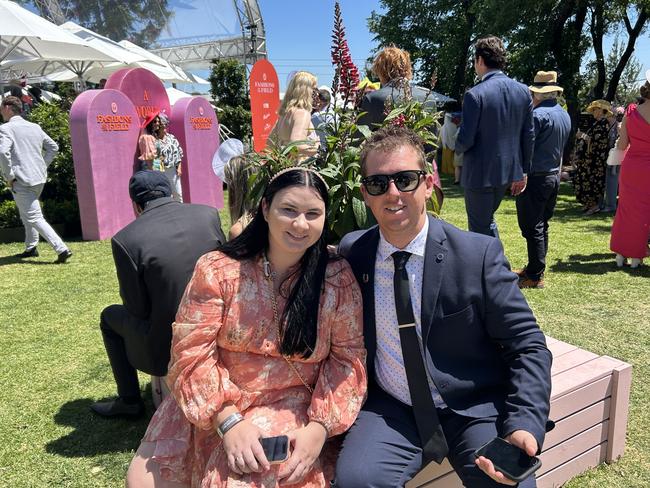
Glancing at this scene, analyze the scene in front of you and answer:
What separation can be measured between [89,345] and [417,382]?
132 inches

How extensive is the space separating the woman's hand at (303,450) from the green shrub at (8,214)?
8000 mm

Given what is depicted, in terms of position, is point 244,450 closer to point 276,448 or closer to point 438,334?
point 276,448

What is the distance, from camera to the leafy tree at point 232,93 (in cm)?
1570

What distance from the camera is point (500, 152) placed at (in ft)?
15.3

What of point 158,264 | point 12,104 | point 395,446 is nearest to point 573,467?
point 395,446

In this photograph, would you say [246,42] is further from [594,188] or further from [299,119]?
[299,119]

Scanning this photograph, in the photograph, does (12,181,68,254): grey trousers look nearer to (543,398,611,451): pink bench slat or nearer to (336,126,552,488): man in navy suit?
(336,126,552,488): man in navy suit

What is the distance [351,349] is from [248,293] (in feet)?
1.40

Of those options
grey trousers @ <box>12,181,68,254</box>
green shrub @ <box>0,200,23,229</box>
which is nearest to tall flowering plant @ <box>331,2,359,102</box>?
grey trousers @ <box>12,181,68,254</box>

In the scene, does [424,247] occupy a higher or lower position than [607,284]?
higher

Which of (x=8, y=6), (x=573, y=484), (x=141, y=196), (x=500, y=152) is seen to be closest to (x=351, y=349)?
(x=573, y=484)

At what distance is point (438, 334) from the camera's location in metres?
1.92

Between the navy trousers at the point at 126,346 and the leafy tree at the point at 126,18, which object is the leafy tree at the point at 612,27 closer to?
the navy trousers at the point at 126,346

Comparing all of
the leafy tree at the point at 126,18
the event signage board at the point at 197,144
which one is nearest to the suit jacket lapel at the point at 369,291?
the event signage board at the point at 197,144
